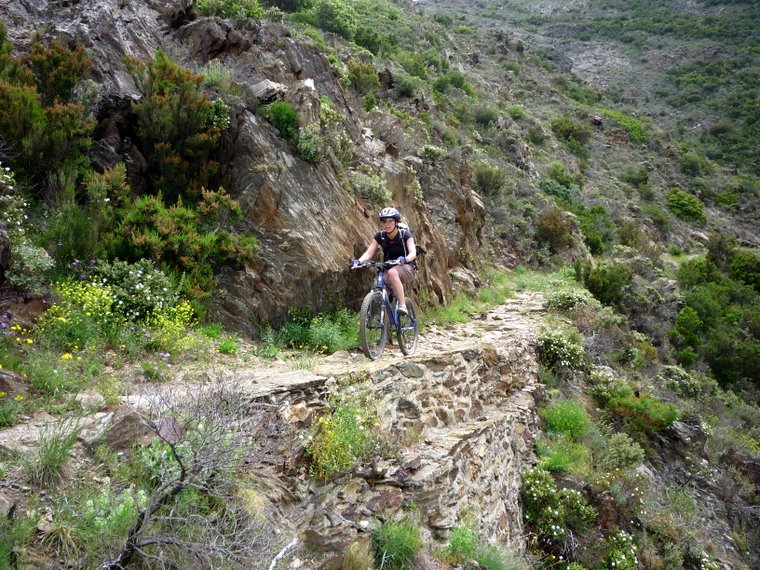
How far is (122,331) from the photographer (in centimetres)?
509


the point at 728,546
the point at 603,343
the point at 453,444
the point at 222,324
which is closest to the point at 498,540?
the point at 453,444

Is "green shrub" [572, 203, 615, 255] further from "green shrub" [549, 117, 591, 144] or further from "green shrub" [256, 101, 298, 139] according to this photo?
"green shrub" [256, 101, 298, 139]

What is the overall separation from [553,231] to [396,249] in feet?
45.3

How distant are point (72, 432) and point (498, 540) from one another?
5345 mm

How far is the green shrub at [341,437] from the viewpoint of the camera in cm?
445

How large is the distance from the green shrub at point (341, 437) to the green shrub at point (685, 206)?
34878 millimetres

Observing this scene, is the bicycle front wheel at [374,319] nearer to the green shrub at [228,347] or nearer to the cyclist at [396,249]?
the cyclist at [396,249]

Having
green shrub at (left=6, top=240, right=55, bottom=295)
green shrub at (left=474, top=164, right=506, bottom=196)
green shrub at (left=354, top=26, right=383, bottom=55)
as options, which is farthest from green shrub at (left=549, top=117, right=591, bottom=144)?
green shrub at (left=6, top=240, right=55, bottom=295)

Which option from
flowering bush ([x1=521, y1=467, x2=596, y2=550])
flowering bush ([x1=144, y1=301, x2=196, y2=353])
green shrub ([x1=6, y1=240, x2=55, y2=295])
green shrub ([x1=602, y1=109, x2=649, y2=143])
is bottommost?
green shrub ([x1=602, y1=109, x2=649, y2=143])

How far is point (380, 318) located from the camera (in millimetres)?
6910

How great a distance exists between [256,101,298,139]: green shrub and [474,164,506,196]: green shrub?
12393mm

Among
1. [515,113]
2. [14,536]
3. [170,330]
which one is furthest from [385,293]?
[515,113]

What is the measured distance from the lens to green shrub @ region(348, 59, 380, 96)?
15.4 meters

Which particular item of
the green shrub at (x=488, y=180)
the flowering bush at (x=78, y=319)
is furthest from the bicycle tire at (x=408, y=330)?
the green shrub at (x=488, y=180)
